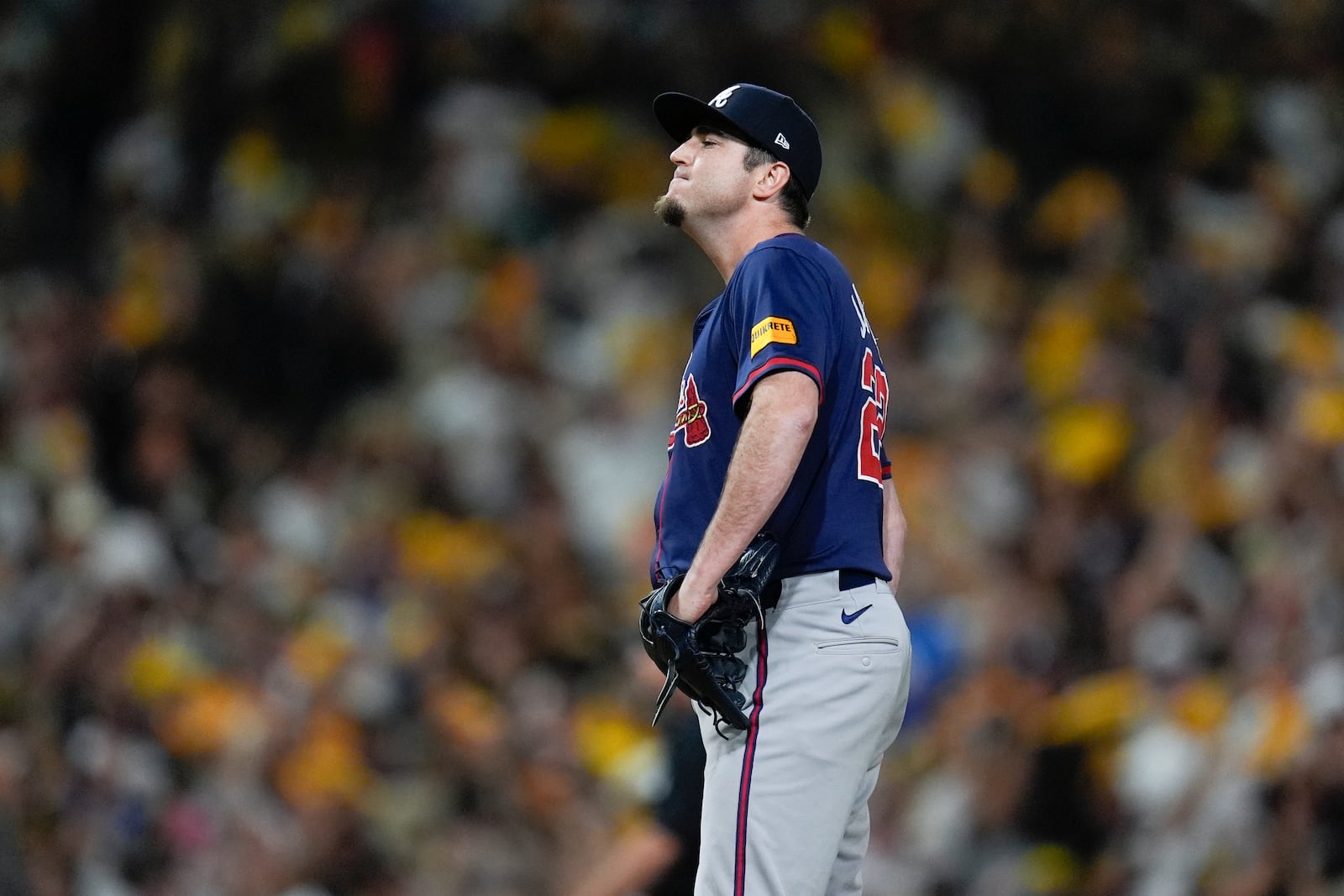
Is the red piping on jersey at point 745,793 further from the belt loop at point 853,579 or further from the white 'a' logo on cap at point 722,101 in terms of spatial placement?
the white 'a' logo on cap at point 722,101

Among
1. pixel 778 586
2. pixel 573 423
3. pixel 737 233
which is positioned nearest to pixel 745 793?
pixel 778 586

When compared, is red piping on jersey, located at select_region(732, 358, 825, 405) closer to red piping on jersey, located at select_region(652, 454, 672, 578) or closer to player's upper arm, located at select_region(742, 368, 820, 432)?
player's upper arm, located at select_region(742, 368, 820, 432)

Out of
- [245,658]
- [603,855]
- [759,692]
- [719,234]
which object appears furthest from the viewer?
[245,658]

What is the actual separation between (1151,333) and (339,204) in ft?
17.2

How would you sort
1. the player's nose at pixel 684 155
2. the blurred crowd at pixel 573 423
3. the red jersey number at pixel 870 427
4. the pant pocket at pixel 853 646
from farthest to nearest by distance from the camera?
the blurred crowd at pixel 573 423 < the player's nose at pixel 684 155 < the red jersey number at pixel 870 427 < the pant pocket at pixel 853 646

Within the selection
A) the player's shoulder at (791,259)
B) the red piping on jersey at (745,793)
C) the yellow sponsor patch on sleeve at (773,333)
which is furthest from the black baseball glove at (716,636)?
the player's shoulder at (791,259)

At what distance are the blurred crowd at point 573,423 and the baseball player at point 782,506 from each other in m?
3.18

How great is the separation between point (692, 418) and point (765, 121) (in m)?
0.65

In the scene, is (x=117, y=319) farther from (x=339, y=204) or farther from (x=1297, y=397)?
(x=1297, y=397)

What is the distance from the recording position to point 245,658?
8.45m

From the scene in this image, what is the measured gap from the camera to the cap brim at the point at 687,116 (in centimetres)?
336

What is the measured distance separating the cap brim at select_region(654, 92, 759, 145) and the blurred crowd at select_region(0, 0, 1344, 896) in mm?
3104

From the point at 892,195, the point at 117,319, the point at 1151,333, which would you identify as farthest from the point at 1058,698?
the point at 117,319

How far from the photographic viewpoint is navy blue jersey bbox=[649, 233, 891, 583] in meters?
3.16
